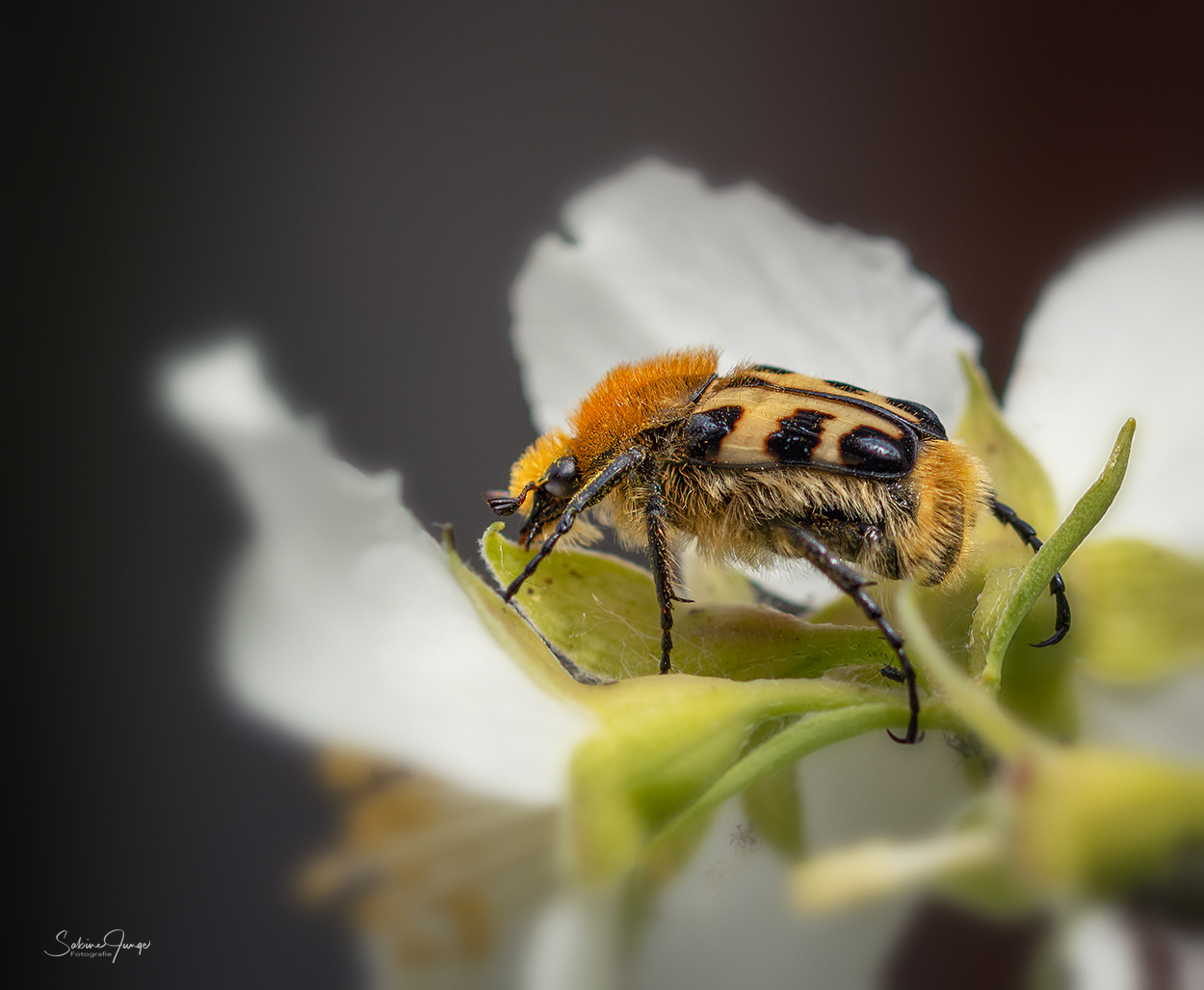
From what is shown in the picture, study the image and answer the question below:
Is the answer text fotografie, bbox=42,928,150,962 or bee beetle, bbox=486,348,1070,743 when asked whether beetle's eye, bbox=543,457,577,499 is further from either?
text fotografie, bbox=42,928,150,962

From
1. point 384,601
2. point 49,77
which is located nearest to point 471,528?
point 384,601

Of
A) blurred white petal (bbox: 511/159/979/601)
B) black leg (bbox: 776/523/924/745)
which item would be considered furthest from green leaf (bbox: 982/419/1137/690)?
blurred white petal (bbox: 511/159/979/601)

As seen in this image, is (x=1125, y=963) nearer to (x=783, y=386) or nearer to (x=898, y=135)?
(x=783, y=386)

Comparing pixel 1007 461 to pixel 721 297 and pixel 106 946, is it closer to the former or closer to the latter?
pixel 721 297

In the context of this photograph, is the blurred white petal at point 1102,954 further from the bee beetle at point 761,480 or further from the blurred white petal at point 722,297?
the blurred white petal at point 722,297

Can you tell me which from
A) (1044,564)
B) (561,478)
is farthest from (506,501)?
(1044,564)

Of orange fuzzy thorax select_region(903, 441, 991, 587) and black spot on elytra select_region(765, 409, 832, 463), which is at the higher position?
black spot on elytra select_region(765, 409, 832, 463)
